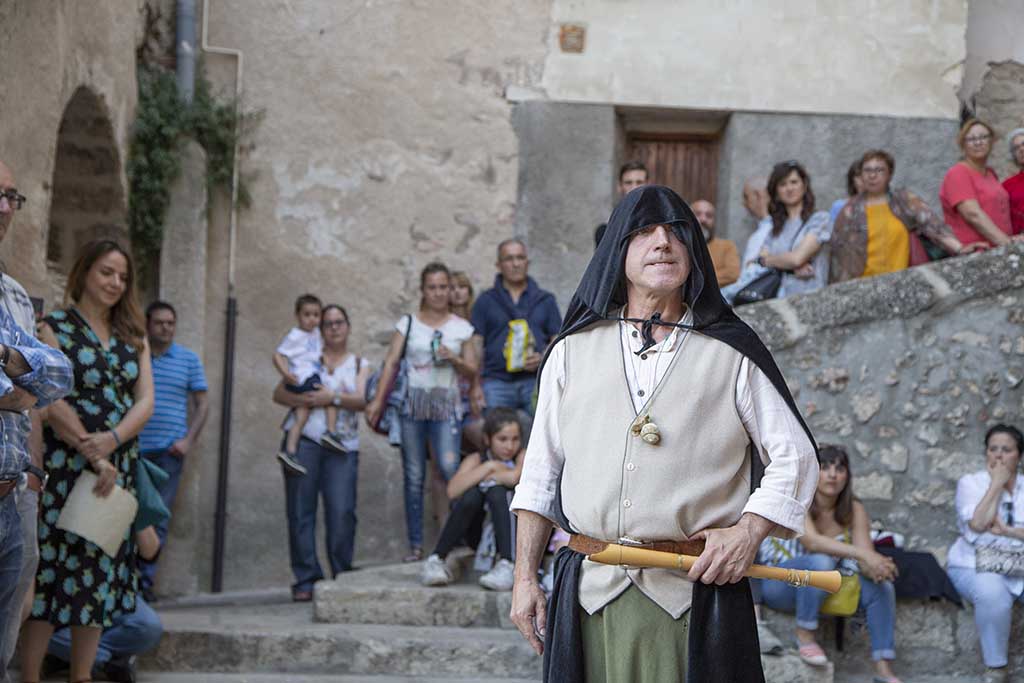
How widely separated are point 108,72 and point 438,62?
2356 mm

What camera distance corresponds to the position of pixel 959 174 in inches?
284

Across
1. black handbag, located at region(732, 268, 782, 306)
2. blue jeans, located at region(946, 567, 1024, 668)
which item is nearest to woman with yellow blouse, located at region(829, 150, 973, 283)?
black handbag, located at region(732, 268, 782, 306)

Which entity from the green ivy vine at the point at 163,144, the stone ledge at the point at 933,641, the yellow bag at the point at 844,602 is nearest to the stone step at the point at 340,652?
the yellow bag at the point at 844,602

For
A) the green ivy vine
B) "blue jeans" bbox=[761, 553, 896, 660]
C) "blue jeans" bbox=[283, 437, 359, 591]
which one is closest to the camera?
"blue jeans" bbox=[761, 553, 896, 660]

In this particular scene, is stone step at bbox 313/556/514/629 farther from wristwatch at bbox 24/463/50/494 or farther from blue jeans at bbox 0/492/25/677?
blue jeans at bbox 0/492/25/677

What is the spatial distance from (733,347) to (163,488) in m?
5.05

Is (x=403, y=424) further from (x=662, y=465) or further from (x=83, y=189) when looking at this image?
(x=662, y=465)

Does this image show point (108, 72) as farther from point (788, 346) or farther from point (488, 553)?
point (788, 346)

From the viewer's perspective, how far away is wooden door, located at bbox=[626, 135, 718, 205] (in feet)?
30.4

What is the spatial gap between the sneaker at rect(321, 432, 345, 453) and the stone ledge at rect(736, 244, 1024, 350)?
230 cm

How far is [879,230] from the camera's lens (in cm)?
707

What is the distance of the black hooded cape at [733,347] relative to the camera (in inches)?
107

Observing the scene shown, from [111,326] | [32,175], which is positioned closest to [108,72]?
[32,175]

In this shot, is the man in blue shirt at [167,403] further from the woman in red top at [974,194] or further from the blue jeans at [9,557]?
the woman in red top at [974,194]
